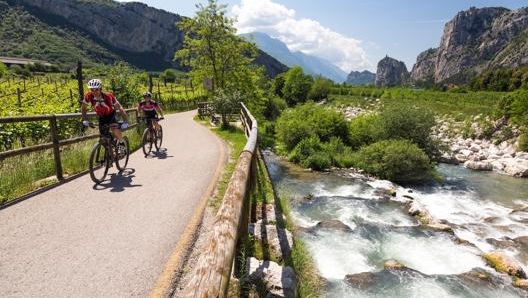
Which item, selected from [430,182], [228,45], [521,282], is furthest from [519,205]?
[228,45]

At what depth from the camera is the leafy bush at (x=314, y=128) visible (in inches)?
1085

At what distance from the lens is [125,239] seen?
17.8 ft

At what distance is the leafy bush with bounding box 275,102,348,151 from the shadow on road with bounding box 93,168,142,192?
60.8ft

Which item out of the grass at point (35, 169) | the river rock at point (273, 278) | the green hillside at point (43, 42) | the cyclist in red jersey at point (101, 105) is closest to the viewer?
the river rock at point (273, 278)

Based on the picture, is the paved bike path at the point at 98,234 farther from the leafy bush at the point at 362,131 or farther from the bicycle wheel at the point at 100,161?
the leafy bush at the point at 362,131

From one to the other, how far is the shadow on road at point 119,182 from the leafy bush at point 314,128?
1854 centimetres

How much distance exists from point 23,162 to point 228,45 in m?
27.7

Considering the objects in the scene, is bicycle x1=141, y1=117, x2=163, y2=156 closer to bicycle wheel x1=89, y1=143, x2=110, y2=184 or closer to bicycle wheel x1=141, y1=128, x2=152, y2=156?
bicycle wheel x1=141, y1=128, x2=152, y2=156

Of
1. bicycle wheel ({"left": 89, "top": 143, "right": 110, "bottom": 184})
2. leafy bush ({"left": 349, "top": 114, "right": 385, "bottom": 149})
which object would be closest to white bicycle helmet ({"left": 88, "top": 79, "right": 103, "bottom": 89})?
bicycle wheel ({"left": 89, "top": 143, "right": 110, "bottom": 184})

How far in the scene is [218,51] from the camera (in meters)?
34.8

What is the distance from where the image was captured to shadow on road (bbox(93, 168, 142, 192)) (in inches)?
323

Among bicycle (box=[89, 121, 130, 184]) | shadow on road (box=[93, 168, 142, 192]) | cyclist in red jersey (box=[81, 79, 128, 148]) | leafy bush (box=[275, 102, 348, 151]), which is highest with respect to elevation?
cyclist in red jersey (box=[81, 79, 128, 148])

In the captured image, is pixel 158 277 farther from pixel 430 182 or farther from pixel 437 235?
pixel 430 182

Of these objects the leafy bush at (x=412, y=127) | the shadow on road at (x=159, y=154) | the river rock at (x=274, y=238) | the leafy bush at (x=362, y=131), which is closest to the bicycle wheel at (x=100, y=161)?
the shadow on road at (x=159, y=154)
